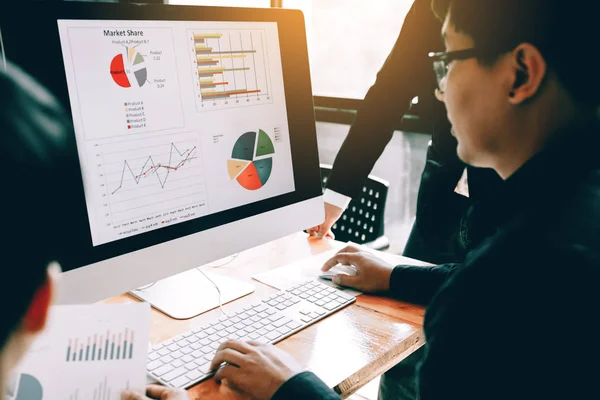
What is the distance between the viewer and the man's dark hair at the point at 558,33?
66 centimetres

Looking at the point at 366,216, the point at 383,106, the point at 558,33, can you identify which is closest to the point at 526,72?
the point at 558,33

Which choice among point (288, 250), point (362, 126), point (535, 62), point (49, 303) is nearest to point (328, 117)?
point (362, 126)

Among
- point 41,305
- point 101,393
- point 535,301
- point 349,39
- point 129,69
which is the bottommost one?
point 101,393

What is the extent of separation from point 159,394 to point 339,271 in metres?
0.57

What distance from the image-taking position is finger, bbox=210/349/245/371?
33.3 inches

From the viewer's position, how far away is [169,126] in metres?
0.98

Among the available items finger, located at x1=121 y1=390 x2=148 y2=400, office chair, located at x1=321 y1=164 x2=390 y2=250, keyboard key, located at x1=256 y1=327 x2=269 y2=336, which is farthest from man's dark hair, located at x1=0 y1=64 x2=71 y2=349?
office chair, located at x1=321 y1=164 x2=390 y2=250

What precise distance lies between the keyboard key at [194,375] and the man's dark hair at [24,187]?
0.48 metres

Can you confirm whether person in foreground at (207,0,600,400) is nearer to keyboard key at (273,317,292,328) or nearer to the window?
keyboard key at (273,317,292,328)

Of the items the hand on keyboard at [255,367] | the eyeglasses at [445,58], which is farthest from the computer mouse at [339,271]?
the eyeglasses at [445,58]

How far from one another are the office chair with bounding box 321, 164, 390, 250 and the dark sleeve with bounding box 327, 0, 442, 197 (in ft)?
1.47

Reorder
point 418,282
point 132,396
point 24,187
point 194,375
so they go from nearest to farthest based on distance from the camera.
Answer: point 24,187 → point 132,396 → point 194,375 → point 418,282

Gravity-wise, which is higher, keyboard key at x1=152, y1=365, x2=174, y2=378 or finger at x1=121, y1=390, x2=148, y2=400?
finger at x1=121, y1=390, x2=148, y2=400

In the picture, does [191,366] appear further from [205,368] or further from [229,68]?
[229,68]
